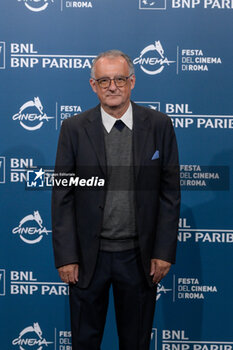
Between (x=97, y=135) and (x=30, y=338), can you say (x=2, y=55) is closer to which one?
(x=97, y=135)

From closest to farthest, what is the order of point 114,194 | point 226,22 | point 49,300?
point 114,194 → point 226,22 → point 49,300

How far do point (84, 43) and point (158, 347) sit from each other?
2119 millimetres

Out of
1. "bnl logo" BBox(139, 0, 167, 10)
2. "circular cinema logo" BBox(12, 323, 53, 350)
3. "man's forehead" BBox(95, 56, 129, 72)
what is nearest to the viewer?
"man's forehead" BBox(95, 56, 129, 72)

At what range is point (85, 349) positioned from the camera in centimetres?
225

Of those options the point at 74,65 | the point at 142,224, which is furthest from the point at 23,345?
the point at 74,65

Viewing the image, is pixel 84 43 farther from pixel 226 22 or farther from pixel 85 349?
pixel 85 349

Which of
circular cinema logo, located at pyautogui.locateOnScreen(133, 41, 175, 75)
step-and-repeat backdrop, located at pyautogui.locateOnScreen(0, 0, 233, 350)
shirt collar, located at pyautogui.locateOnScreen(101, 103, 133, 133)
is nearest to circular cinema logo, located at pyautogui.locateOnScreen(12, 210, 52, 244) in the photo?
step-and-repeat backdrop, located at pyautogui.locateOnScreen(0, 0, 233, 350)

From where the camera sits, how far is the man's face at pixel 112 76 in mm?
2111

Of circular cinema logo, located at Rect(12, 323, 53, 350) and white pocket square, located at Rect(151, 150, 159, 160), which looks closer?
white pocket square, located at Rect(151, 150, 159, 160)

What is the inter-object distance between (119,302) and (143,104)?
51.4 inches

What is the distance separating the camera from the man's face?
6.93 ft

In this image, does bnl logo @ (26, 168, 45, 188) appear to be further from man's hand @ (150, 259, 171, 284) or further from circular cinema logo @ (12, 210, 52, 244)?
man's hand @ (150, 259, 171, 284)

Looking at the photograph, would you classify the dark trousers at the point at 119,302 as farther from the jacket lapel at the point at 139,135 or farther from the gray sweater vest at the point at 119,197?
the jacket lapel at the point at 139,135

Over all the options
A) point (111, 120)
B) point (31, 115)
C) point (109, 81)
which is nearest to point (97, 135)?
point (111, 120)
